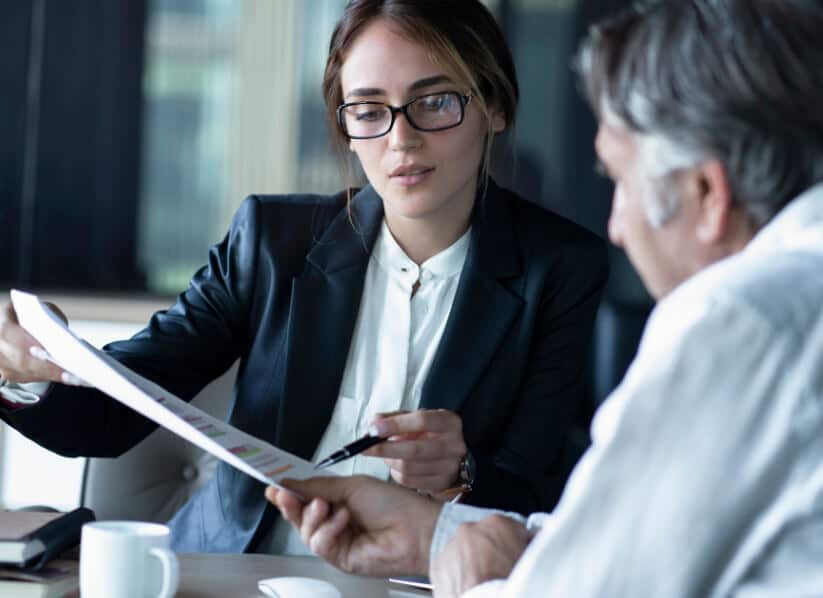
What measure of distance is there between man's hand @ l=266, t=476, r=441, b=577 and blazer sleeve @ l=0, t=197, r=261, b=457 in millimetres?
567

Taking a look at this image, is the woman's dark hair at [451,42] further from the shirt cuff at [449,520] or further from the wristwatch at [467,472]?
the shirt cuff at [449,520]

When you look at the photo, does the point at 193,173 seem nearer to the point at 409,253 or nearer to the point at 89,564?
the point at 409,253

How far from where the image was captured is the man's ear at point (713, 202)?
33.4 inches

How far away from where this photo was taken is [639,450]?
74cm

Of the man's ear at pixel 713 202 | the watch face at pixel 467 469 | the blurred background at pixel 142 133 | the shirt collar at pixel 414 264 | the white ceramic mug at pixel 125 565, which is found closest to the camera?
the man's ear at pixel 713 202

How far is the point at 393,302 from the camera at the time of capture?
1783 mm

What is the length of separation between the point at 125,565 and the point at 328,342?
2.48 feet

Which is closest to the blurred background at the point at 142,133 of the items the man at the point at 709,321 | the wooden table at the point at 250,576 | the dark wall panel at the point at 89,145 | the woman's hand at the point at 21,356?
the dark wall panel at the point at 89,145

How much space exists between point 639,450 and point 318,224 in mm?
1175

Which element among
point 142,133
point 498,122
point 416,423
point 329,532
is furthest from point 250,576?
point 142,133

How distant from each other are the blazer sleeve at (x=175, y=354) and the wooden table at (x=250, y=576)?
0.38m

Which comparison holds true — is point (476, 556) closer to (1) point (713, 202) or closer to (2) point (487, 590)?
(2) point (487, 590)

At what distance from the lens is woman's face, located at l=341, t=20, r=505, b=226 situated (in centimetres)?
166

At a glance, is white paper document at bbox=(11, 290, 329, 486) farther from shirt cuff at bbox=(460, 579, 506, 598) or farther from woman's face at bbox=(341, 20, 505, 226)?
woman's face at bbox=(341, 20, 505, 226)
